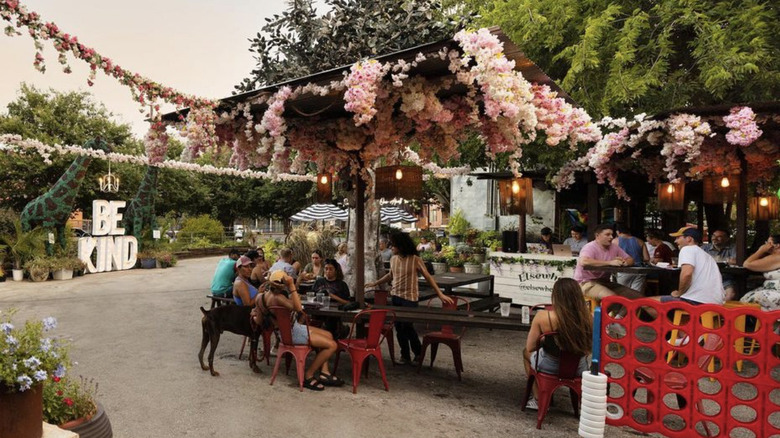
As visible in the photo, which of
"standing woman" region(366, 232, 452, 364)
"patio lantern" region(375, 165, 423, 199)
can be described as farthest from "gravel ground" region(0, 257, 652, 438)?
"patio lantern" region(375, 165, 423, 199)

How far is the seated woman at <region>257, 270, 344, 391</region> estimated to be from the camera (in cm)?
550

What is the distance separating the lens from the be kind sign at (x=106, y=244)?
1662 cm

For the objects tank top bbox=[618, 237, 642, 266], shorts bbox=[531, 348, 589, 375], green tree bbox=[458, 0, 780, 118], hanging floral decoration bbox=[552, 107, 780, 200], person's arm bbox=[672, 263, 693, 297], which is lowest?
shorts bbox=[531, 348, 589, 375]

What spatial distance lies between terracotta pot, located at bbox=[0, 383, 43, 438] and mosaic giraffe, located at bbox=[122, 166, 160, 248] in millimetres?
17682

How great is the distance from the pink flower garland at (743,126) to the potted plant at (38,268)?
1645 centimetres

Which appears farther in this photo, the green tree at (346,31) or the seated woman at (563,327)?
the green tree at (346,31)

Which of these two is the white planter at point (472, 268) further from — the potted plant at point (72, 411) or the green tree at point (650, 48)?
the potted plant at point (72, 411)

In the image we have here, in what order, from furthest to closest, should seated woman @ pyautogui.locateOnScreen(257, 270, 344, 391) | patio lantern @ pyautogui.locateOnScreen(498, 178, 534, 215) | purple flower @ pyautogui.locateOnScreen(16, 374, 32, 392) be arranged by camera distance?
1. patio lantern @ pyautogui.locateOnScreen(498, 178, 534, 215)
2. seated woman @ pyautogui.locateOnScreen(257, 270, 344, 391)
3. purple flower @ pyautogui.locateOnScreen(16, 374, 32, 392)

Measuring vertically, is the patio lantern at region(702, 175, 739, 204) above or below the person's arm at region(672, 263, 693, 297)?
above

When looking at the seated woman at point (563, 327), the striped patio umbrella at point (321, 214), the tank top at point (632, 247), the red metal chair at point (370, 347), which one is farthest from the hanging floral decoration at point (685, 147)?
the striped patio umbrella at point (321, 214)

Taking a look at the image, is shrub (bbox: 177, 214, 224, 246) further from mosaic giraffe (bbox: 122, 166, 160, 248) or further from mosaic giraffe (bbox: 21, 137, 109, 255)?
mosaic giraffe (bbox: 21, 137, 109, 255)

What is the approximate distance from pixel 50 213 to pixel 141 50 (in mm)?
5913

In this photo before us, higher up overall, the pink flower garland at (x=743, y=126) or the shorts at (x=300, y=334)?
the pink flower garland at (x=743, y=126)

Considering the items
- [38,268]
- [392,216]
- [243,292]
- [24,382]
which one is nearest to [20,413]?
[24,382]
